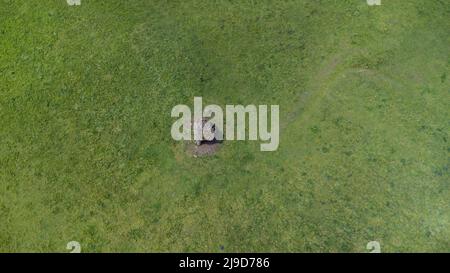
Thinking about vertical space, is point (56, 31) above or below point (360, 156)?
above

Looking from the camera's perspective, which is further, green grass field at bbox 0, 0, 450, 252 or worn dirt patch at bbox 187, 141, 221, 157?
worn dirt patch at bbox 187, 141, 221, 157

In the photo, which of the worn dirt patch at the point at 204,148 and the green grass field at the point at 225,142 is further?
the worn dirt patch at the point at 204,148

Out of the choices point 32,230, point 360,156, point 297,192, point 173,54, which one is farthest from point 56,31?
point 360,156

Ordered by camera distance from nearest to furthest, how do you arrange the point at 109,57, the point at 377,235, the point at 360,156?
the point at 377,235 < the point at 360,156 < the point at 109,57

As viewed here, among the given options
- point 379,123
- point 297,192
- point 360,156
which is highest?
point 379,123

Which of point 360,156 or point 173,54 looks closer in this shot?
point 360,156

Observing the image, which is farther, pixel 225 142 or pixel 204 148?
pixel 225 142

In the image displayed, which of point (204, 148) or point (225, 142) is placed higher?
point (225, 142)

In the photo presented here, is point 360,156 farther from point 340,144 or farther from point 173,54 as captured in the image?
point 173,54
